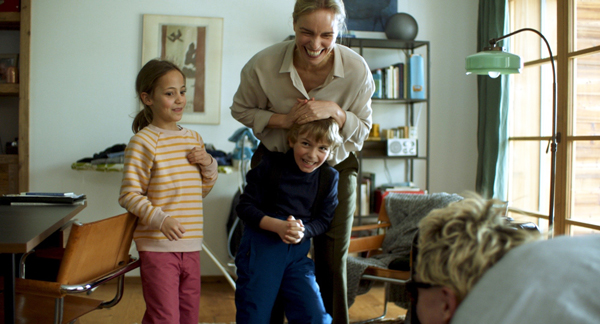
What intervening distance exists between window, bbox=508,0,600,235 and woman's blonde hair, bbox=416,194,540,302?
248cm

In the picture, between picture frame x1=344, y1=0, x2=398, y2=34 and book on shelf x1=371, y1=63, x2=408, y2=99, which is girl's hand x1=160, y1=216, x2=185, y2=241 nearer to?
book on shelf x1=371, y1=63, x2=408, y2=99

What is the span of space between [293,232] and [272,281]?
186 mm

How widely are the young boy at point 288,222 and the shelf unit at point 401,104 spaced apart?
204cm

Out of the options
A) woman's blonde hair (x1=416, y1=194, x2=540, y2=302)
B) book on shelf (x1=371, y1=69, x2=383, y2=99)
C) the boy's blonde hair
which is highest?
book on shelf (x1=371, y1=69, x2=383, y2=99)

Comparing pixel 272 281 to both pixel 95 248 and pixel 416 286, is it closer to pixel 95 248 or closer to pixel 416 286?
pixel 95 248

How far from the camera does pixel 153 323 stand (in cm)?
160

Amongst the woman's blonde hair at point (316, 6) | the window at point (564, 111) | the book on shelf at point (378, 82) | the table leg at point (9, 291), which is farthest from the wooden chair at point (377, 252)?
the table leg at point (9, 291)

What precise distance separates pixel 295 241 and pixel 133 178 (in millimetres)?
571

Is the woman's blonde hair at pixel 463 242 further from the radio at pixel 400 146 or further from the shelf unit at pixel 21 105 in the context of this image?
the shelf unit at pixel 21 105

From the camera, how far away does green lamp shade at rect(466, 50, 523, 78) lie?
237 centimetres

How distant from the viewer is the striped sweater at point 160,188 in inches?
63.1

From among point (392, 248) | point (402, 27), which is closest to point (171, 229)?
point (392, 248)

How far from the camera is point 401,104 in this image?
158 inches

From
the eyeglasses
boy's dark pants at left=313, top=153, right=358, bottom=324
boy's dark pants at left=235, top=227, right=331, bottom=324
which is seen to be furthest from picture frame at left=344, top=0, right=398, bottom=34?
the eyeglasses
